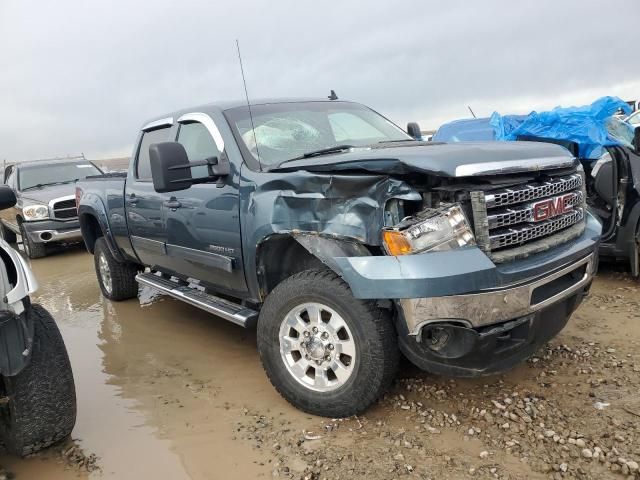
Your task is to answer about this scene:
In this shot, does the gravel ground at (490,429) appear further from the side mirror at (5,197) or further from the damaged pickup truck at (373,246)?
the side mirror at (5,197)

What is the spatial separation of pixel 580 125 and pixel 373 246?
13.0ft

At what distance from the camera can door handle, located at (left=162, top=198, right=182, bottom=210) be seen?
13.4ft

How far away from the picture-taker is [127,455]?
288 cm

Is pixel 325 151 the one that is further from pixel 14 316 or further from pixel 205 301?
pixel 14 316

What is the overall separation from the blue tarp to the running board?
370 cm

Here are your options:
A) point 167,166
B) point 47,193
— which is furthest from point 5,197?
point 47,193

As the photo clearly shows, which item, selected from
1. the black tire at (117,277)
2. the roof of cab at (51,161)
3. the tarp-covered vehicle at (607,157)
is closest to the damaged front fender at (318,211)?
the black tire at (117,277)

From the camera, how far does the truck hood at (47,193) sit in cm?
926

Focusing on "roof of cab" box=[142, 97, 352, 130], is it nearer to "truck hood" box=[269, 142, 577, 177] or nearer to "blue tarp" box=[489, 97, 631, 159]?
"truck hood" box=[269, 142, 577, 177]

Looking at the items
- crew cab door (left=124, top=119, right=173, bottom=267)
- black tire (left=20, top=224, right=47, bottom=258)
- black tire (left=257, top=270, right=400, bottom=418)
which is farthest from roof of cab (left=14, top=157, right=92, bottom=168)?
black tire (left=257, top=270, right=400, bottom=418)

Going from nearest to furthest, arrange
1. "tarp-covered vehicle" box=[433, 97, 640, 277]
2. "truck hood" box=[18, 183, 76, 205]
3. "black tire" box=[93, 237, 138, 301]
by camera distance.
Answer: "tarp-covered vehicle" box=[433, 97, 640, 277]
"black tire" box=[93, 237, 138, 301]
"truck hood" box=[18, 183, 76, 205]

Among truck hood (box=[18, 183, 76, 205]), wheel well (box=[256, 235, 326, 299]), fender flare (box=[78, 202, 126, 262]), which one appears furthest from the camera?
truck hood (box=[18, 183, 76, 205])

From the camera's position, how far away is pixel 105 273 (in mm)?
6031

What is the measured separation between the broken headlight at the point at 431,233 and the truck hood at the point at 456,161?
206 mm
